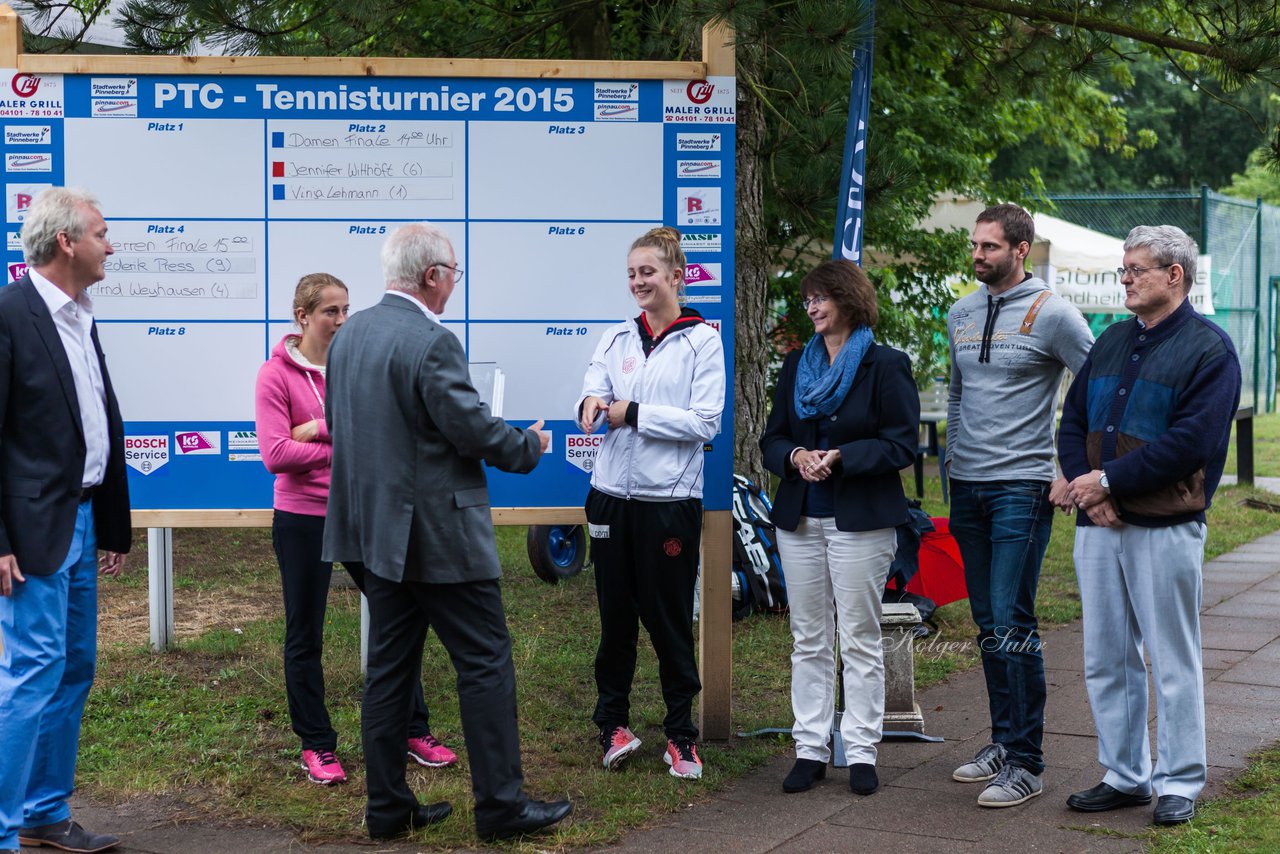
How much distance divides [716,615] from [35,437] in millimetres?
2712

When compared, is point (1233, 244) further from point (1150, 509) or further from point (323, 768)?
point (323, 768)

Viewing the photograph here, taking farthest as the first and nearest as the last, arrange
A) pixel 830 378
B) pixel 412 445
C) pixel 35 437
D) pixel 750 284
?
pixel 750 284 < pixel 830 378 < pixel 412 445 < pixel 35 437

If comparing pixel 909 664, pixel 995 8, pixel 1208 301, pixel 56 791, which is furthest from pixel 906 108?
pixel 56 791

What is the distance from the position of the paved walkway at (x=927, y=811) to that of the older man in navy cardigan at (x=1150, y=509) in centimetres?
23

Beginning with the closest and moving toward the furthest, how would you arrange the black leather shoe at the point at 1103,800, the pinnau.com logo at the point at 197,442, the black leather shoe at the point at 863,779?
the black leather shoe at the point at 1103,800 → the black leather shoe at the point at 863,779 → the pinnau.com logo at the point at 197,442

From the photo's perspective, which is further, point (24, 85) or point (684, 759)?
point (24, 85)

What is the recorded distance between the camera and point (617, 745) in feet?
17.1

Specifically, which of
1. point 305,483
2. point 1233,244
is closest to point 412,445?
point 305,483

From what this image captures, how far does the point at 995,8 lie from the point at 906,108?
502cm

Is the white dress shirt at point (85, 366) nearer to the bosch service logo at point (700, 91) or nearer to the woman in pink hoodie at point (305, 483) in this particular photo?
the woman in pink hoodie at point (305, 483)

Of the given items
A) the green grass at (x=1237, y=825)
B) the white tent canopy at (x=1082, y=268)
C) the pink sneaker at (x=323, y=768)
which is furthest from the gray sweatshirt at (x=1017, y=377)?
the white tent canopy at (x=1082, y=268)

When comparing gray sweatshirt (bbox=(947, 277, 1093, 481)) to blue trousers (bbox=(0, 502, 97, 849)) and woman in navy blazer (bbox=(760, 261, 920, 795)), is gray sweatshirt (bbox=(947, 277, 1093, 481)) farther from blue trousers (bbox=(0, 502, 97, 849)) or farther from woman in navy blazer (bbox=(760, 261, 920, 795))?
blue trousers (bbox=(0, 502, 97, 849))

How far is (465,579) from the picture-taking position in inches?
168

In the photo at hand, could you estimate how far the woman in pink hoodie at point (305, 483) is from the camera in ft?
16.4
